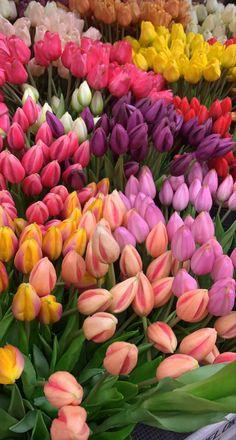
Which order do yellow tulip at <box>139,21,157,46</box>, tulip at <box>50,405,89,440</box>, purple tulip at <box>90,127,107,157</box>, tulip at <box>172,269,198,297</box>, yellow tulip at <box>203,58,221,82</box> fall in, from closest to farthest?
1. tulip at <box>50,405,89,440</box>
2. tulip at <box>172,269,198,297</box>
3. purple tulip at <box>90,127,107,157</box>
4. yellow tulip at <box>203,58,221,82</box>
5. yellow tulip at <box>139,21,157,46</box>

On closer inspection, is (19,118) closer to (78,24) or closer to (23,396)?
(23,396)

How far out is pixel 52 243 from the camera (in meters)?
0.51

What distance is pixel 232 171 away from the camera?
0.81 metres

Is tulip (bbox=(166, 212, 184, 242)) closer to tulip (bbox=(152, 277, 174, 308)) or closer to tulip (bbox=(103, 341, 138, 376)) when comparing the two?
tulip (bbox=(152, 277, 174, 308))

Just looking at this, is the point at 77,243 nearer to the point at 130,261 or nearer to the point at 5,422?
the point at 130,261

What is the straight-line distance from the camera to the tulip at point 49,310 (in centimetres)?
47

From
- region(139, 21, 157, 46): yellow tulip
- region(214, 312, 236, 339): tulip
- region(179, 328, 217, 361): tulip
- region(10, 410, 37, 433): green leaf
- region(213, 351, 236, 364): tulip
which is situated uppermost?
region(139, 21, 157, 46): yellow tulip

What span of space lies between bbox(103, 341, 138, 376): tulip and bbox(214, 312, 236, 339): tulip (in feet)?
0.38

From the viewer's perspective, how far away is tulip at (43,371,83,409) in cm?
41

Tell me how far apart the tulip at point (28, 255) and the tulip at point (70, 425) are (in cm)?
13

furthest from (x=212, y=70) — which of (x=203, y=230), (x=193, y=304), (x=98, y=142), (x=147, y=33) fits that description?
(x=193, y=304)

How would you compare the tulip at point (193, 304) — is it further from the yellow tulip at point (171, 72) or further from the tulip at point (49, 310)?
the yellow tulip at point (171, 72)

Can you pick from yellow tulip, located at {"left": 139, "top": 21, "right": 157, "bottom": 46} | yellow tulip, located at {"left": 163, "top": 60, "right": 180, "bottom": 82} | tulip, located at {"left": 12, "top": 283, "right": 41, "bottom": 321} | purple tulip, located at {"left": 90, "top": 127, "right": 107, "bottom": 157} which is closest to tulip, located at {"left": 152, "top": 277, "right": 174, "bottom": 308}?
tulip, located at {"left": 12, "top": 283, "right": 41, "bottom": 321}

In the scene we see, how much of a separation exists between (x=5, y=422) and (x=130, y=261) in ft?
0.58
